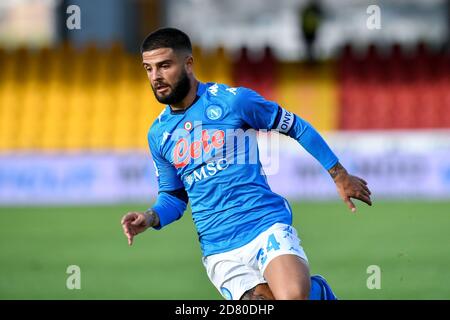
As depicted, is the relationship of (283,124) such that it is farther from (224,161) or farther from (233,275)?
(233,275)

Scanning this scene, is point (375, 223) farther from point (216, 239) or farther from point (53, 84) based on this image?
point (53, 84)

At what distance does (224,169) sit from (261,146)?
10468 mm

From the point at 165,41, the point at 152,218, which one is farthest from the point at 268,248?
the point at 165,41

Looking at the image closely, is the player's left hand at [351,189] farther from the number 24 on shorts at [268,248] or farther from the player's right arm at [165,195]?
the player's right arm at [165,195]

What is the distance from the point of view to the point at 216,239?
5.55 metres

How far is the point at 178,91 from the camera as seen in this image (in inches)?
221

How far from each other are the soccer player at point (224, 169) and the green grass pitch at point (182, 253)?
2161 millimetres

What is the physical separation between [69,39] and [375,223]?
10.6 m

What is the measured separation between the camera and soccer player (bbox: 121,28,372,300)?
543 cm

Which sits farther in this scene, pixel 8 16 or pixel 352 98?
pixel 8 16

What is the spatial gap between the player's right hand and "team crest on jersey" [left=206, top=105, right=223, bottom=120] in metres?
0.72

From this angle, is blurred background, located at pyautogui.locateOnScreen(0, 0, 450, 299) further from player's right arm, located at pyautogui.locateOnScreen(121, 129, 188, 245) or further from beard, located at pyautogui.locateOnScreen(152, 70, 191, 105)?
beard, located at pyautogui.locateOnScreen(152, 70, 191, 105)

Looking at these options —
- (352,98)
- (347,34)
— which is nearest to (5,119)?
(352,98)

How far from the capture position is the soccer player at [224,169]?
17.8 feet
